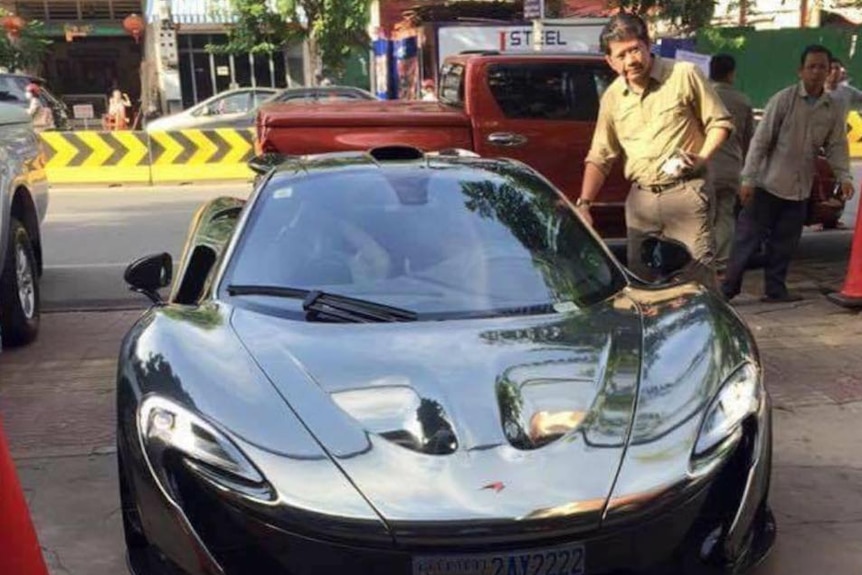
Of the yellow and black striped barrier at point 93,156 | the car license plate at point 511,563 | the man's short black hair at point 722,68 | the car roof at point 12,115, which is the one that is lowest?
the yellow and black striped barrier at point 93,156

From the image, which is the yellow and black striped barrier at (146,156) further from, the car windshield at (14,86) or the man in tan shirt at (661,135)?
the man in tan shirt at (661,135)

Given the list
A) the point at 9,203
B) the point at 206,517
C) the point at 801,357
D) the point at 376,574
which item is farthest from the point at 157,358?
the point at 801,357

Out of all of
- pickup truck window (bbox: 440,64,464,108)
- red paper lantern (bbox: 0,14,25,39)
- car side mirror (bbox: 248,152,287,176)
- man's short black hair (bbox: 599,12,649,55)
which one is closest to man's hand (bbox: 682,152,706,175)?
man's short black hair (bbox: 599,12,649,55)

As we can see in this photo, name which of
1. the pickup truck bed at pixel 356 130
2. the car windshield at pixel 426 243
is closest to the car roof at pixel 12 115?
the pickup truck bed at pixel 356 130

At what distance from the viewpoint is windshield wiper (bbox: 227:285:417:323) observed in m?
3.22

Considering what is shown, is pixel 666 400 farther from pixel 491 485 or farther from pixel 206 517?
pixel 206 517

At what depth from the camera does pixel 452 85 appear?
27.8 ft

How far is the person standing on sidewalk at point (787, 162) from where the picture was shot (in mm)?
6422

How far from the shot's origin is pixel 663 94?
16.0 feet

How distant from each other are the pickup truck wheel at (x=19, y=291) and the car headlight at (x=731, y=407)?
4.51 meters

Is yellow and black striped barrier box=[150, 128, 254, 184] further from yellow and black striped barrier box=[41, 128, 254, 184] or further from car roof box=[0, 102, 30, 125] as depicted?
car roof box=[0, 102, 30, 125]

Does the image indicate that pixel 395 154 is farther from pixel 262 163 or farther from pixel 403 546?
pixel 403 546

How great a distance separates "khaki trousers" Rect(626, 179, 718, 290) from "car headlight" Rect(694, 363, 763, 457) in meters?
1.94


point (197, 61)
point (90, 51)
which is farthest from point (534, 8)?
point (90, 51)
